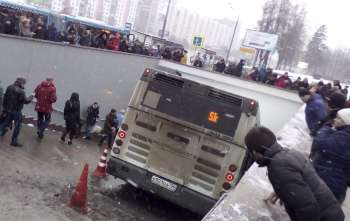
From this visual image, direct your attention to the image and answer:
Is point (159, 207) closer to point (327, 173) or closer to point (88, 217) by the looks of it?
point (88, 217)

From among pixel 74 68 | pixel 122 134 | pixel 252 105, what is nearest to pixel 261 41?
pixel 74 68

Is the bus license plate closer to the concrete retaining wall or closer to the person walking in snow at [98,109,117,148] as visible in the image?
the person walking in snow at [98,109,117,148]

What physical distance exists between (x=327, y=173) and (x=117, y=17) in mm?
105449

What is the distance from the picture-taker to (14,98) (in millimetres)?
11266

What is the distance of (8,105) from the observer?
1138 centimetres

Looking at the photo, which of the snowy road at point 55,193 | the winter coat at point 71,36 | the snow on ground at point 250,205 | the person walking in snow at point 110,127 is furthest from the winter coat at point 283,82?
the snow on ground at point 250,205

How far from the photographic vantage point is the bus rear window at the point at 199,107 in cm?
886

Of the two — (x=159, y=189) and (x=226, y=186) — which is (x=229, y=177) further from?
(x=159, y=189)

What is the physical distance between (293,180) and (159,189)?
576cm

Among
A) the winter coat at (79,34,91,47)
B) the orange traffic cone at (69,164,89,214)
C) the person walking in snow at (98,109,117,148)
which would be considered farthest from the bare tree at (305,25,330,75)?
the orange traffic cone at (69,164,89,214)

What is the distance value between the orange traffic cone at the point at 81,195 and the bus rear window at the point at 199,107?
1.99 m

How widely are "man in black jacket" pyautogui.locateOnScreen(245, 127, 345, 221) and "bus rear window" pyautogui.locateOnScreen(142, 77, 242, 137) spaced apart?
16.7ft

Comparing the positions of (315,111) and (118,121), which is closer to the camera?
(315,111)

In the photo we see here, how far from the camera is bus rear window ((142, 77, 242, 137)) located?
886cm
